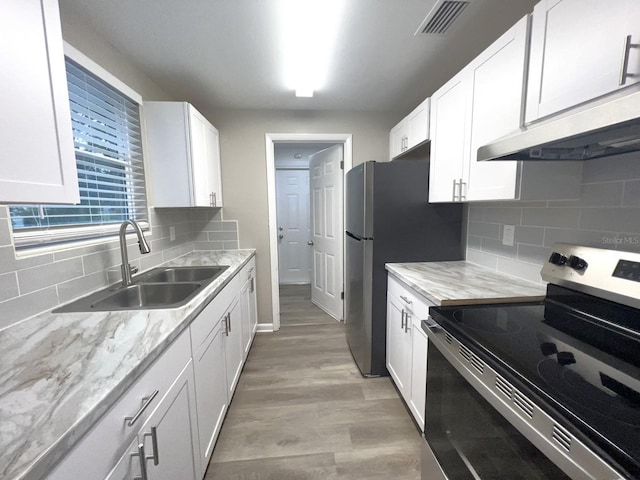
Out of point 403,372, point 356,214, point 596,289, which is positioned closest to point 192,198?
point 356,214

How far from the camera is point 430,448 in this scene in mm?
1126

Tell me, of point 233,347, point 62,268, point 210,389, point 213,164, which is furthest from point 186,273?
point 213,164

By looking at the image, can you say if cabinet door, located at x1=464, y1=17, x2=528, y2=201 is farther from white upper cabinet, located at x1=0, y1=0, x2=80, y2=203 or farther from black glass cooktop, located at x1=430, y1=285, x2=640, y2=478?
white upper cabinet, located at x1=0, y1=0, x2=80, y2=203

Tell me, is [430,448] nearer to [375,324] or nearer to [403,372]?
[403,372]

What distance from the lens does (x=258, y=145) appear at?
2719mm

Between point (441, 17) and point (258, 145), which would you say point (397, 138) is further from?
point (258, 145)

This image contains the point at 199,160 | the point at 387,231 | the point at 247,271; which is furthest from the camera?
the point at 247,271

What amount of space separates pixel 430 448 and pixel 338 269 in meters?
2.03

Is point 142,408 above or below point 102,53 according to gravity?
below

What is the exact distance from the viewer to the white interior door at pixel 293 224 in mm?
4473

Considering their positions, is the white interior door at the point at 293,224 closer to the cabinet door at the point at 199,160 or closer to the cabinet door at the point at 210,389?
the cabinet door at the point at 199,160

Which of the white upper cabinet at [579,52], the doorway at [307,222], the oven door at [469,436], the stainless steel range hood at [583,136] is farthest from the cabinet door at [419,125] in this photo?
the oven door at [469,436]

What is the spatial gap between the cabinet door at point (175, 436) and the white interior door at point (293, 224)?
11.5 ft

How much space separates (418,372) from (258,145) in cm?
243
